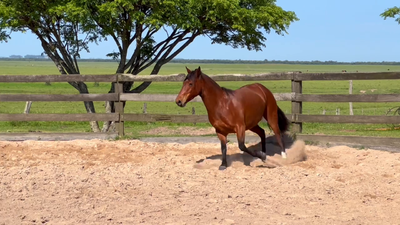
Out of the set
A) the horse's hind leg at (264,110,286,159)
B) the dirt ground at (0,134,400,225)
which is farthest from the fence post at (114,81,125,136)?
the horse's hind leg at (264,110,286,159)

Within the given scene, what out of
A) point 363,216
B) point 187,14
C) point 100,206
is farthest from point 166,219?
point 187,14

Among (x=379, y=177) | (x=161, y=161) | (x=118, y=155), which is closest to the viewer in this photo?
(x=379, y=177)

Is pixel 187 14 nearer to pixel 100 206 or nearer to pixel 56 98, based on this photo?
pixel 56 98

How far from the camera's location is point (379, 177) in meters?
7.62

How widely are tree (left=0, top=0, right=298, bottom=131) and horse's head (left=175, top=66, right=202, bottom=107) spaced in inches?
288

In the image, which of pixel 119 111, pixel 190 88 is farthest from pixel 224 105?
pixel 119 111

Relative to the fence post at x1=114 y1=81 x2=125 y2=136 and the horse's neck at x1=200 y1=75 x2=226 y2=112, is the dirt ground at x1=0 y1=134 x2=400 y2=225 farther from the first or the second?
the fence post at x1=114 y1=81 x2=125 y2=136

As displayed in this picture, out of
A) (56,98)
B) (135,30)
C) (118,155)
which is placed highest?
(135,30)

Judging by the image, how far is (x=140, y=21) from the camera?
1578cm

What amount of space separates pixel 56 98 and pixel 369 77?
22.0ft

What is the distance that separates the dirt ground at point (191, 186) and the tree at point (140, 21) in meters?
6.30

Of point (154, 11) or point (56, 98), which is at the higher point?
point (154, 11)

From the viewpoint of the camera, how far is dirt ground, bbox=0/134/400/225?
5535 mm

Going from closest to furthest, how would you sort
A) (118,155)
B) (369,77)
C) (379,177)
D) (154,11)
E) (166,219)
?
(166,219)
(379,177)
(118,155)
(369,77)
(154,11)
